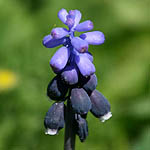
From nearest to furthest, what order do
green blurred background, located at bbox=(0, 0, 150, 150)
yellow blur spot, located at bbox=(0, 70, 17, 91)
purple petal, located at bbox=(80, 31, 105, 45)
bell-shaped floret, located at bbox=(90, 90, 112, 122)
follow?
purple petal, located at bbox=(80, 31, 105, 45) < bell-shaped floret, located at bbox=(90, 90, 112, 122) < green blurred background, located at bbox=(0, 0, 150, 150) < yellow blur spot, located at bbox=(0, 70, 17, 91)

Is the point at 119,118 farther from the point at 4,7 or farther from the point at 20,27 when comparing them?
the point at 4,7

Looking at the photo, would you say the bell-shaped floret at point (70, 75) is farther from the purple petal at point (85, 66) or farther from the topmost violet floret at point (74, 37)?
the topmost violet floret at point (74, 37)

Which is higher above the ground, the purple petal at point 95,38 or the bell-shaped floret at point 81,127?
the purple petal at point 95,38

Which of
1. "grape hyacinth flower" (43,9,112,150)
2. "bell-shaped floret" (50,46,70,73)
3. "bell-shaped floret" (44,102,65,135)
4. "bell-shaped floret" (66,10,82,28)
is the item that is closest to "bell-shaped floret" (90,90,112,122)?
"grape hyacinth flower" (43,9,112,150)

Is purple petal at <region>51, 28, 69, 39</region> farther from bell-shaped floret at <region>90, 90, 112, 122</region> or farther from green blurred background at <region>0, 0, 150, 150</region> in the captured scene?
green blurred background at <region>0, 0, 150, 150</region>

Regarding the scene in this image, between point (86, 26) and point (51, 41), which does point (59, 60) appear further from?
point (86, 26)

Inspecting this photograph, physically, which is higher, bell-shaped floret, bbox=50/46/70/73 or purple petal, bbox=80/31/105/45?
purple petal, bbox=80/31/105/45

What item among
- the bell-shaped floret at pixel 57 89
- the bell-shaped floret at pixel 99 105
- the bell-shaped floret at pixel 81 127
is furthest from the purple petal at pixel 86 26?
the bell-shaped floret at pixel 81 127

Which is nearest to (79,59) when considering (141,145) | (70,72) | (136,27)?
(70,72)
